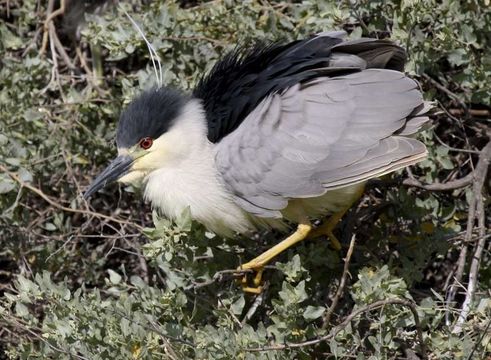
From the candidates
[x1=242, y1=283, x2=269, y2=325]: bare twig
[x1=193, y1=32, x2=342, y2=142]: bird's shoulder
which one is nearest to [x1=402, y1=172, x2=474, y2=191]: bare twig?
[x1=193, y1=32, x2=342, y2=142]: bird's shoulder

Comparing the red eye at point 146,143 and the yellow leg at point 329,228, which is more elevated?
the red eye at point 146,143

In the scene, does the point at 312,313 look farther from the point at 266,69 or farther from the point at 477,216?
the point at 266,69

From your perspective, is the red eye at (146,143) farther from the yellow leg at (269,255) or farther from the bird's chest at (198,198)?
the yellow leg at (269,255)

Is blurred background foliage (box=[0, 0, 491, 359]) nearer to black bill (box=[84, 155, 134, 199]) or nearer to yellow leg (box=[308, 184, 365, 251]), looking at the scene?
yellow leg (box=[308, 184, 365, 251])

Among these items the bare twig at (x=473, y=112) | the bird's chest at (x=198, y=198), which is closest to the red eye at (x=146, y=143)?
the bird's chest at (x=198, y=198)

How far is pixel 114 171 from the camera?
11.8 feet

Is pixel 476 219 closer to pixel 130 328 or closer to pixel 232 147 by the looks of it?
pixel 232 147

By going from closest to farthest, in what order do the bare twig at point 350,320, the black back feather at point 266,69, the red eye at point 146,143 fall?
the bare twig at point 350,320 < the black back feather at point 266,69 < the red eye at point 146,143

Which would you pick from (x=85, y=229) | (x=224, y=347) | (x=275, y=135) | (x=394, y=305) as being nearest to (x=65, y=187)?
(x=85, y=229)

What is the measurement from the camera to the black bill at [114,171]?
11.8 ft

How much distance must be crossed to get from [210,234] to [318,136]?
23.7 inches

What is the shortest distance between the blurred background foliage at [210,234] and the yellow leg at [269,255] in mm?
41

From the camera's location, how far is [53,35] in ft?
15.1

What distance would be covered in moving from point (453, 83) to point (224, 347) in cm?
171
